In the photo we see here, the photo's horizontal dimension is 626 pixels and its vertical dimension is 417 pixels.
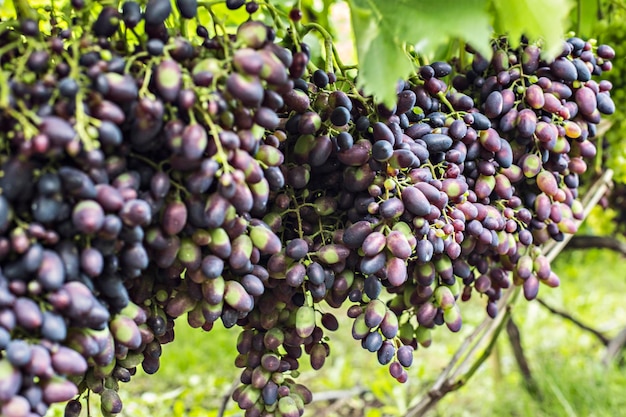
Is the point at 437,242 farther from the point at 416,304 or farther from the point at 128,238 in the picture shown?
the point at 128,238

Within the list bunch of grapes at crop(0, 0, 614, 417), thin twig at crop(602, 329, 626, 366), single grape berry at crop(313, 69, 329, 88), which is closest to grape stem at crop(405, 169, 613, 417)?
bunch of grapes at crop(0, 0, 614, 417)

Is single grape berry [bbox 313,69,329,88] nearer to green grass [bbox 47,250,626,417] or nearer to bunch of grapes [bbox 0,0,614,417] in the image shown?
bunch of grapes [bbox 0,0,614,417]

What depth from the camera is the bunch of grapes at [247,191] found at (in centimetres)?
47

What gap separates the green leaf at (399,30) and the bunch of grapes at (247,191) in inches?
1.9

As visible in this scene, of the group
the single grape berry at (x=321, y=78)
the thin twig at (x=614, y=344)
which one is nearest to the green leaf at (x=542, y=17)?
the single grape berry at (x=321, y=78)

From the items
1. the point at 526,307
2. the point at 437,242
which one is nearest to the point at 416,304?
the point at 437,242

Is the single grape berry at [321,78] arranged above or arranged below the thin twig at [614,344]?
above

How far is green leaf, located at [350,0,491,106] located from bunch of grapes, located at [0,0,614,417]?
0.05 meters

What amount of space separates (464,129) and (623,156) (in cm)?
63

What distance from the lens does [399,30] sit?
1.95ft

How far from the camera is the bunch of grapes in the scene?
18.6 inches

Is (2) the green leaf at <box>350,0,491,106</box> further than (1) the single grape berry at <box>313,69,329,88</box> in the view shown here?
No

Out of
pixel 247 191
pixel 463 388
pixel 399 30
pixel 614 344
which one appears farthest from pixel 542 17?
pixel 463 388

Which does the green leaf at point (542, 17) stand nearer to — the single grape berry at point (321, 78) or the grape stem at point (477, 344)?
the single grape berry at point (321, 78)
